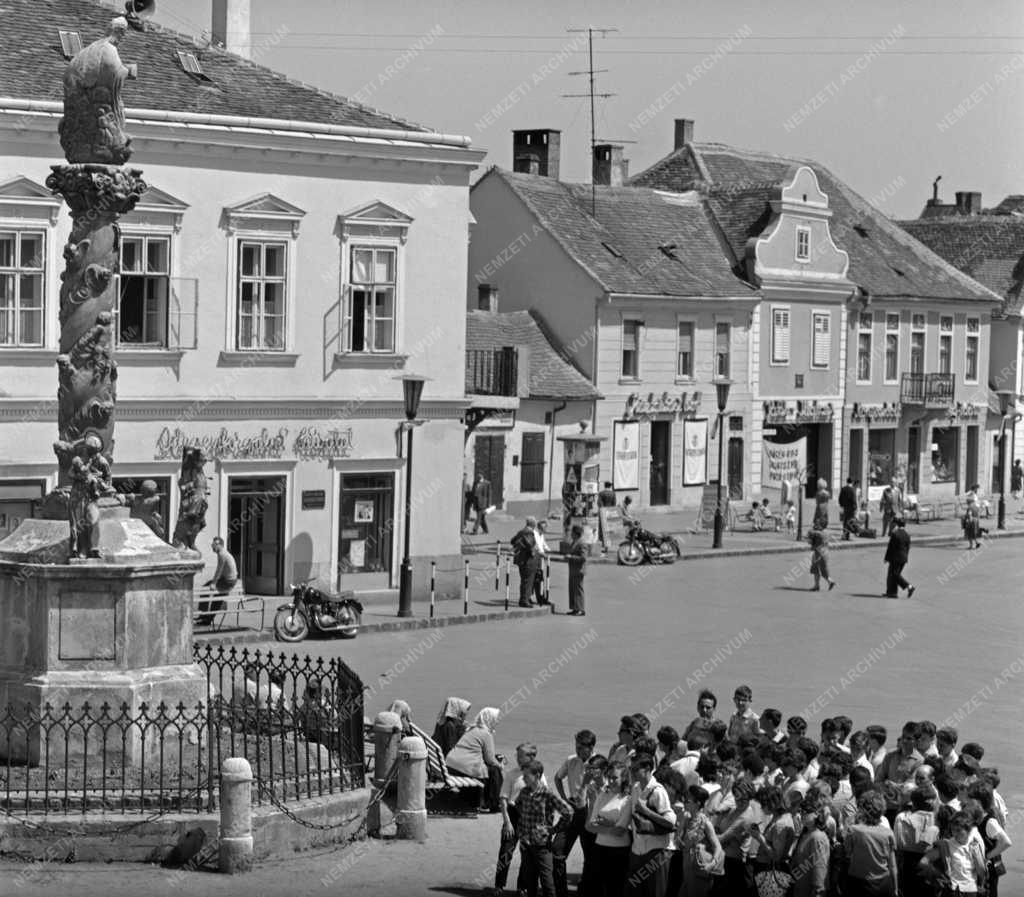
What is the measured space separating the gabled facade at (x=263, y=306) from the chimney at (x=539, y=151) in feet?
76.9

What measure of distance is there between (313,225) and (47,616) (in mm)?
17459

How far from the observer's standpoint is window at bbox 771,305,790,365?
2227 inches

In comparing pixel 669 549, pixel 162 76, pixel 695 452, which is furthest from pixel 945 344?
pixel 162 76

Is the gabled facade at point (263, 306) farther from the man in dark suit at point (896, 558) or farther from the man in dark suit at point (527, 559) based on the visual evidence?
the man in dark suit at point (896, 558)

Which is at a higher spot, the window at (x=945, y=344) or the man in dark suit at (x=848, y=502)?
the window at (x=945, y=344)

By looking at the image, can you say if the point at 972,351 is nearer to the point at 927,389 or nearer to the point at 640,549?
the point at 927,389

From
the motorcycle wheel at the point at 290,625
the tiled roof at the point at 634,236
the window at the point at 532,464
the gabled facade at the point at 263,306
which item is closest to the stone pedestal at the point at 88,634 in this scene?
the motorcycle wheel at the point at 290,625

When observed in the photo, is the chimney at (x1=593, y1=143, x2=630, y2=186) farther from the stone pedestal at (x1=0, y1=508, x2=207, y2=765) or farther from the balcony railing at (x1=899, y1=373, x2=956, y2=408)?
the stone pedestal at (x1=0, y1=508, x2=207, y2=765)

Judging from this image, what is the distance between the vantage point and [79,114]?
17.2 metres

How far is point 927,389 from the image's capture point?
201 ft

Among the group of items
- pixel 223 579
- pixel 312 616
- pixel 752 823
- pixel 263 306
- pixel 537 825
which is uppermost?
pixel 263 306

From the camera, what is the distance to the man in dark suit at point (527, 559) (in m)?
34.0

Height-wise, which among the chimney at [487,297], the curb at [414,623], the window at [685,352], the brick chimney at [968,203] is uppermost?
the brick chimney at [968,203]

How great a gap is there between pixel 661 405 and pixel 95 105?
36452 mm
